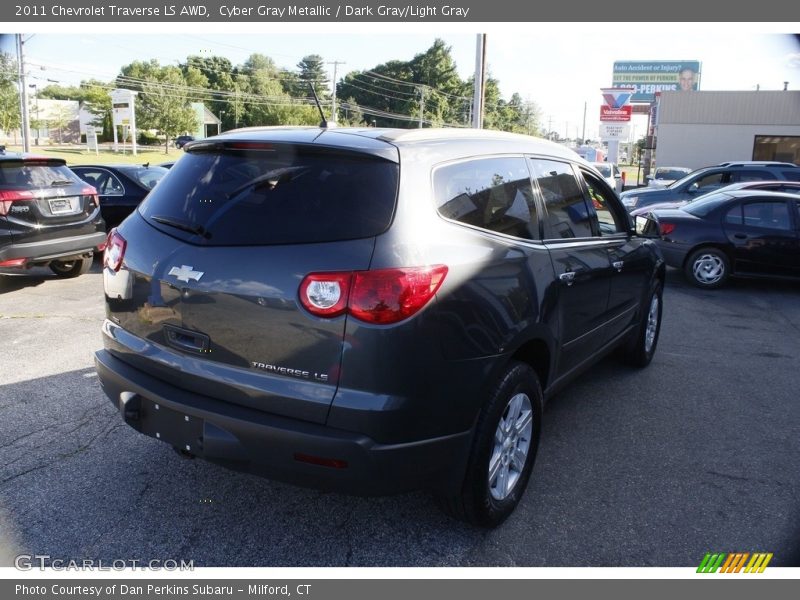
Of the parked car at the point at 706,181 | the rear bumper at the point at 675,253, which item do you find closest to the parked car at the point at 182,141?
the rear bumper at the point at 675,253

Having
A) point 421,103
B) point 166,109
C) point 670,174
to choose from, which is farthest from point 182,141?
point 421,103

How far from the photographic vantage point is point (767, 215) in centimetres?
966

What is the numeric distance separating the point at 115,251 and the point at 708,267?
8928 millimetres

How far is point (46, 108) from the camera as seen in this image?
76250mm

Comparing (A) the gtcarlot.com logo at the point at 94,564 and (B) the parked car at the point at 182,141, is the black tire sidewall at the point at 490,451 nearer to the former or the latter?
(A) the gtcarlot.com logo at the point at 94,564

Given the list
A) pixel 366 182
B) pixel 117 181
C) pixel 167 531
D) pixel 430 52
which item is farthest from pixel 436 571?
pixel 430 52

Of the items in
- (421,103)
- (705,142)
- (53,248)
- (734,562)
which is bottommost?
(734,562)

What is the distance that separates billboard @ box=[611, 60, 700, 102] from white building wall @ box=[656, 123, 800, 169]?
41423 mm

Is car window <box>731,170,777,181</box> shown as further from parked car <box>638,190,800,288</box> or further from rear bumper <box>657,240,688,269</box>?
rear bumper <box>657,240,688,269</box>

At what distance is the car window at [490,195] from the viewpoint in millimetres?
2844

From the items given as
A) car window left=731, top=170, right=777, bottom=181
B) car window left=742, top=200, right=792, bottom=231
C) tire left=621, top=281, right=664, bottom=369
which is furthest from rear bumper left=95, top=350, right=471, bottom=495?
car window left=731, top=170, right=777, bottom=181

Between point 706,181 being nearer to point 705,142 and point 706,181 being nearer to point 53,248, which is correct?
point 53,248

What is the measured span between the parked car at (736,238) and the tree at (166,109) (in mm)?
70787

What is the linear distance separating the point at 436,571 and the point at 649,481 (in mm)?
1479
